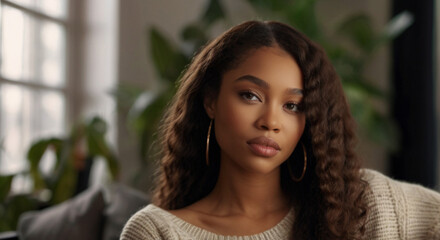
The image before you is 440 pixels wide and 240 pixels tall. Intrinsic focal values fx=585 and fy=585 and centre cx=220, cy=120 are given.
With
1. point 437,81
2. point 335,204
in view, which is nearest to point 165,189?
point 335,204

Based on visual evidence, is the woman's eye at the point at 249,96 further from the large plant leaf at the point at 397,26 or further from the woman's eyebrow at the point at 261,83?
the large plant leaf at the point at 397,26

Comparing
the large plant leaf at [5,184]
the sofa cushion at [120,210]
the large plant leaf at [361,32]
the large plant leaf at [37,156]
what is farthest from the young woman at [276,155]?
the large plant leaf at [361,32]

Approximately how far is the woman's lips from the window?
1959 mm

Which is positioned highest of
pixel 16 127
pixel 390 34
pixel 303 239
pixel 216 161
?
pixel 390 34

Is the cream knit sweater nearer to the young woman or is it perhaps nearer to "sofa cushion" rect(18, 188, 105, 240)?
the young woman

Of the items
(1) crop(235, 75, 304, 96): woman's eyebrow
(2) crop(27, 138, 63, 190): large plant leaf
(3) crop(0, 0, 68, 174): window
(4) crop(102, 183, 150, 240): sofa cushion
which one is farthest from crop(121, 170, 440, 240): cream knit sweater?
(3) crop(0, 0, 68, 174): window

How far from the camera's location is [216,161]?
153 centimetres

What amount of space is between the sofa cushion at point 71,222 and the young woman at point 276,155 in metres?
0.88

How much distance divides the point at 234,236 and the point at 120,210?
3.21 feet

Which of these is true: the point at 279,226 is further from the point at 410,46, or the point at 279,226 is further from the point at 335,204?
the point at 410,46

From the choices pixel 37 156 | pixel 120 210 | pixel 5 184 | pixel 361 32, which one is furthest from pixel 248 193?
pixel 361 32

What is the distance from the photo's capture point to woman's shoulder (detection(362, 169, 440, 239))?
1.35 m

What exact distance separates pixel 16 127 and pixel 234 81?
7.20 ft

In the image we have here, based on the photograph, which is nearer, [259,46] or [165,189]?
[259,46]
